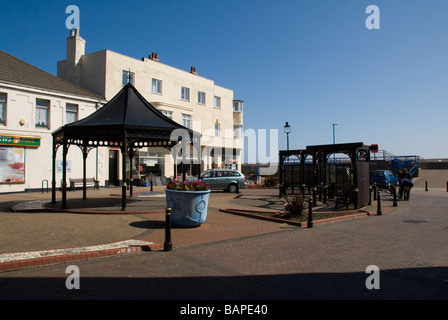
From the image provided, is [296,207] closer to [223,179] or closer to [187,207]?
[187,207]

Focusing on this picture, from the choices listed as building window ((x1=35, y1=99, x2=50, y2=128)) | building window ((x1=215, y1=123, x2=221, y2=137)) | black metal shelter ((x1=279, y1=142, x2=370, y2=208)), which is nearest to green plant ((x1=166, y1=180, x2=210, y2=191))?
black metal shelter ((x1=279, y1=142, x2=370, y2=208))

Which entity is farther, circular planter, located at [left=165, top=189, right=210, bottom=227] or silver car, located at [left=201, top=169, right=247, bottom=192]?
silver car, located at [left=201, top=169, right=247, bottom=192]

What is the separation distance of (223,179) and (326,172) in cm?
788

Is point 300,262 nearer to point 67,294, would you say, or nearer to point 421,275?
point 421,275

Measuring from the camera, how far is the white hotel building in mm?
27203

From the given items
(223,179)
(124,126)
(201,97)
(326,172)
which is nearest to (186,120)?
(201,97)

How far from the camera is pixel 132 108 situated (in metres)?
13.7

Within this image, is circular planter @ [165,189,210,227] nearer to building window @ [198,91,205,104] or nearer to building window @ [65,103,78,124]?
building window @ [65,103,78,124]

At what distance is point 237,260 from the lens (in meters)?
6.46

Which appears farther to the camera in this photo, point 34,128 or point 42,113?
point 42,113

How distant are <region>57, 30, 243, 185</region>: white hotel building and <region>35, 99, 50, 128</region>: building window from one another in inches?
201

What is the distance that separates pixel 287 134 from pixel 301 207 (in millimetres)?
12340

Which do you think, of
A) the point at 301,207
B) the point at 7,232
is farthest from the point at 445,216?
the point at 7,232

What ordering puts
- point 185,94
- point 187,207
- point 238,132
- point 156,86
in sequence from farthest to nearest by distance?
1. point 238,132
2. point 185,94
3. point 156,86
4. point 187,207
